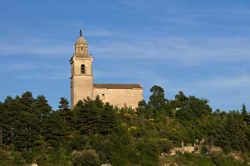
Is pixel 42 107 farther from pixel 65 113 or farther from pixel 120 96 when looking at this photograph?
pixel 120 96

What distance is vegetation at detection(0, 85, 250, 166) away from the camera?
50.8 metres

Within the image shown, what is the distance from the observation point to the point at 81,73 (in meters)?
63.3

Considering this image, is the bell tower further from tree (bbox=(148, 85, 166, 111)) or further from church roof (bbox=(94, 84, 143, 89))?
tree (bbox=(148, 85, 166, 111))

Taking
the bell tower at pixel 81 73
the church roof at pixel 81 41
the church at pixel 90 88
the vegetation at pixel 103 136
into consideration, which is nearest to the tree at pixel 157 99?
the church at pixel 90 88

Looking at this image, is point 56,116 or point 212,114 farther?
point 212,114

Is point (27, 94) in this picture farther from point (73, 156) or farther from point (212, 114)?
point (212, 114)

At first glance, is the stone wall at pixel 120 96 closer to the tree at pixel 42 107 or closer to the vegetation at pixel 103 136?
the vegetation at pixel 103 136

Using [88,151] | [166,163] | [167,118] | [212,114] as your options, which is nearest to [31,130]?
[88,151]

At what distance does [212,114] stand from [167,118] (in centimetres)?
446

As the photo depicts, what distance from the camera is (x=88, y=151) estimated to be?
1969 inches

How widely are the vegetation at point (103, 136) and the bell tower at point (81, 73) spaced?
185cm

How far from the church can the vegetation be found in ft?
6.78

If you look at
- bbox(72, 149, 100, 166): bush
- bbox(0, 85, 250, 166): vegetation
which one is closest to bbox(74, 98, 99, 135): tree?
bbox(0, 85, 250, 166): vegetation

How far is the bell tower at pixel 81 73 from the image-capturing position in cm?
6228
